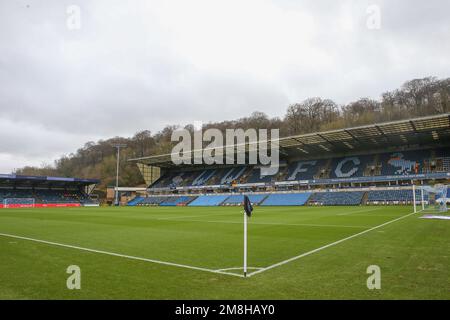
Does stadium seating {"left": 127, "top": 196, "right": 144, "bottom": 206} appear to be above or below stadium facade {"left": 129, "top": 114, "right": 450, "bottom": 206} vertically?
below

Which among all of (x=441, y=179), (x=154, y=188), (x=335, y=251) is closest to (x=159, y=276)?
(x=335, y=251)

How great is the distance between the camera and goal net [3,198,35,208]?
212ft

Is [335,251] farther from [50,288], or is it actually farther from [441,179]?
[441,179]

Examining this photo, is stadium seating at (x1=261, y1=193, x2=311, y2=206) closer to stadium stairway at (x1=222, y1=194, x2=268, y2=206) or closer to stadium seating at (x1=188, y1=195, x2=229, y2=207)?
stadium stairway at (x1=222, y1=194, x2=268, y2=206)

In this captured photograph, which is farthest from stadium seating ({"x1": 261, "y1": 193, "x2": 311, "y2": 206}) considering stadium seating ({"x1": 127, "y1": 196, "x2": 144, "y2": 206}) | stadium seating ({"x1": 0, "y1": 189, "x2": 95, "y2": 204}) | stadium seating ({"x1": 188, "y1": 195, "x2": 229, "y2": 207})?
stadium seating ({"x1": 0, "y1": 189, "x2": 95, "y2": 204})

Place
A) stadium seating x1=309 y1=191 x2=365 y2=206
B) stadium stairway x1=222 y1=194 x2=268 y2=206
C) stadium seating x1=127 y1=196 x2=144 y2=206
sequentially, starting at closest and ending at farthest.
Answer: stadium seating x1=309 y1=191 x2=365 y2=206
stadium stairway x1=222 y1=194 x2=268 y2=206
stadium seating x1=127 y1=196 x2=144 y2=206

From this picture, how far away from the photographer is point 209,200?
219 feet

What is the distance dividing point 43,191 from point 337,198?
222 ft

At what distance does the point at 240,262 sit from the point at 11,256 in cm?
666

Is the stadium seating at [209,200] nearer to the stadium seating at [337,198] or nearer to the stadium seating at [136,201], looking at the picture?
the stadium seating at [136,201]

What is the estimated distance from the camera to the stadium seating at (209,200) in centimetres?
6425

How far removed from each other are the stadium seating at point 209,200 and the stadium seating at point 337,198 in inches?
699

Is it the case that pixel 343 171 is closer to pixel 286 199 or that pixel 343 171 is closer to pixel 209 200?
pixel 286 199

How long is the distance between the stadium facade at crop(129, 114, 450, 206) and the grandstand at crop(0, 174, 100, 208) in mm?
17032
